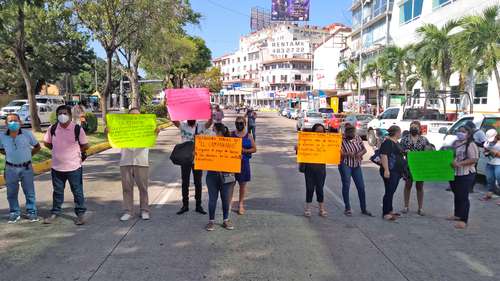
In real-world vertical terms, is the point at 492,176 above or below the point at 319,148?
below

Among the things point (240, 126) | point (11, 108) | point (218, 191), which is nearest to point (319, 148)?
point (240, 126)

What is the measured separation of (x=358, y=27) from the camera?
5425 cm

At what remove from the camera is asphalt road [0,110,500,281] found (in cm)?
477

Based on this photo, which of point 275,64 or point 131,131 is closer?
point 131,131

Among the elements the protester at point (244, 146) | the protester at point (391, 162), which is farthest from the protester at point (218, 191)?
the protester at point (391, 162)

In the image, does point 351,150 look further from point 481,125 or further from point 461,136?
point 481,125

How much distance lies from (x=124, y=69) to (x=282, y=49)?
8858 cm

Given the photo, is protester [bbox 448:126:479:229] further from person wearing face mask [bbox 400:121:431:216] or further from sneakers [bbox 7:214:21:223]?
sneakers [bbox 7:214:21:223]

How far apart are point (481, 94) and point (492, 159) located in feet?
68.3

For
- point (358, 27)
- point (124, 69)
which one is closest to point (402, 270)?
point (124, 69)

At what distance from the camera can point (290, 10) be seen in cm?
11394

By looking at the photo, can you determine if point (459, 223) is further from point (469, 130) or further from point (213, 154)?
point (213, 154)

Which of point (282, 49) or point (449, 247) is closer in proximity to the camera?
point (449, 247)

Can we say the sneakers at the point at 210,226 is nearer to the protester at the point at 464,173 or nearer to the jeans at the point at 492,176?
the protester at the point at 464,173
